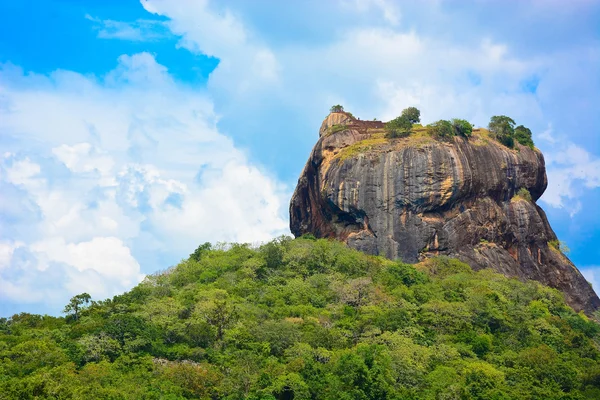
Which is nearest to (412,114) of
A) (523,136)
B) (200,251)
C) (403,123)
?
(403,123)

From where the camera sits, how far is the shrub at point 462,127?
62.2 meters

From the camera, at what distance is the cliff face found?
189 feet

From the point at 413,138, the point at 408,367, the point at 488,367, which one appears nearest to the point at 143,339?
the point at 408,367

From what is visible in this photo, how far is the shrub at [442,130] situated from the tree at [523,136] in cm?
851

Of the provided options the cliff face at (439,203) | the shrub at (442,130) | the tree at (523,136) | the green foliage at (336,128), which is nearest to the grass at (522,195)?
the cliff face at (439,203)

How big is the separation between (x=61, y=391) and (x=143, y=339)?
11.1 metres

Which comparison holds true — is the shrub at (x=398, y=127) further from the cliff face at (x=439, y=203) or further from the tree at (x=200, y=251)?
the tree at (x=200, y=251)

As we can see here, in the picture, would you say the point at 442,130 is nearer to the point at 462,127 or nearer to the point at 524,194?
the point at 462,127

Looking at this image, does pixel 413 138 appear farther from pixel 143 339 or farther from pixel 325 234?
pixel 143 339

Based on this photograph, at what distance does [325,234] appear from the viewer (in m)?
63.8

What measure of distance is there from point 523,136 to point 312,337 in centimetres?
3384

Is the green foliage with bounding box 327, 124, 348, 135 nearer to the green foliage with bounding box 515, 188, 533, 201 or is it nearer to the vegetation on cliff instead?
the vegetation on cliff

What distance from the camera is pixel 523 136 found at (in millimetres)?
67000

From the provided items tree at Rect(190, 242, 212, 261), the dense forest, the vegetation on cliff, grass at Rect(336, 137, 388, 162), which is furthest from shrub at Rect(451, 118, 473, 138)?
tree at Rect(190, 242, 212, 261)
